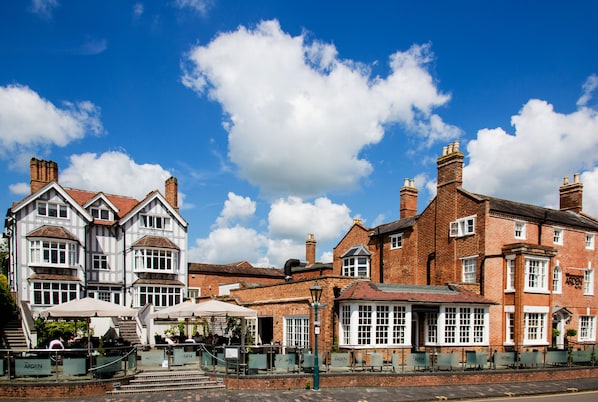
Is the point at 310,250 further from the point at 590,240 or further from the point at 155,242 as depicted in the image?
the point at 590,240

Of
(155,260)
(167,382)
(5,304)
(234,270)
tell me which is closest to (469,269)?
(167,382)

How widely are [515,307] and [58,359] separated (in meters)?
22.0

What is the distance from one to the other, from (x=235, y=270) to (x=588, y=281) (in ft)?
89.6

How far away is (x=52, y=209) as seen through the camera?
111 ft

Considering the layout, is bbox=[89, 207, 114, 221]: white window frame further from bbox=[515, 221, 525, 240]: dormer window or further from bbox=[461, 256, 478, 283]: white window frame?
bbox=[515, 221, 525, 240]: dormer window

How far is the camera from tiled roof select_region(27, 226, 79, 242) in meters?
32.2

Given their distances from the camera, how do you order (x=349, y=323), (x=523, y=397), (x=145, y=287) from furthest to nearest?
(x=145, y=287) < (x=349, y=323) < (x=523, y=397)

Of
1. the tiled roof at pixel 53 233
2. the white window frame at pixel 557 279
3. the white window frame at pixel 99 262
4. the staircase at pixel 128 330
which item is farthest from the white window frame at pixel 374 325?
the white window frame at pixel 99 262

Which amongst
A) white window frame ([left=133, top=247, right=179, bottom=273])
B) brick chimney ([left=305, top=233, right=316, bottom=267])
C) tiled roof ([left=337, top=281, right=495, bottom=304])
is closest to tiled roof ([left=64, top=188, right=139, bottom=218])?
white window frame ([left=133, top=247, right=179, bottom=273])

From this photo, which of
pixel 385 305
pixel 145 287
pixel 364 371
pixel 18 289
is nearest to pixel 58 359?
pixel 364 371

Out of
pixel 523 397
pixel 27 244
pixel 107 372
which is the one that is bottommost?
pixel 523 397

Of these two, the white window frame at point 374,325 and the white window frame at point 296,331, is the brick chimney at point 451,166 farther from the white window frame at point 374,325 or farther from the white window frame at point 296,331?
the white window frame at point 296,331

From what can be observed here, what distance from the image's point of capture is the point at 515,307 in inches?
1057

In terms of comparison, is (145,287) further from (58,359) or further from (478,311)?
(478,311)
